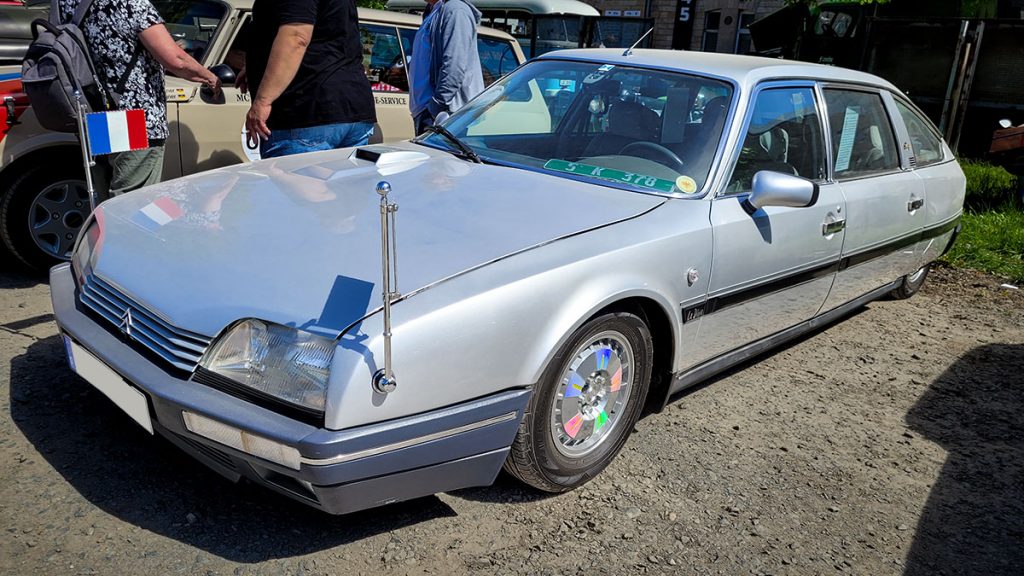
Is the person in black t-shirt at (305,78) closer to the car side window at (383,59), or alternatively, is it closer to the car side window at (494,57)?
the car side window at (383,59)

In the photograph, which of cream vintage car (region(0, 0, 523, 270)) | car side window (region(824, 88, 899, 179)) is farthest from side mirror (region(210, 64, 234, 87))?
car side window (region(824, 88, 899, 179))

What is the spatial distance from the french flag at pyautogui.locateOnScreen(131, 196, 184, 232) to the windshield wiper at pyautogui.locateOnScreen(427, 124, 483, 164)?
48.4 inches

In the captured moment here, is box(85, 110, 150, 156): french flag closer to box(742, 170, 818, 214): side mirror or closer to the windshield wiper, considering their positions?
the windshield wiper

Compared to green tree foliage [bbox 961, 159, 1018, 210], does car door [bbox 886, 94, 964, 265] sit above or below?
above

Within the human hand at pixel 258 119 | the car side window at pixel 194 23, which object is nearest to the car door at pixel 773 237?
the human hand at pixel 258 119

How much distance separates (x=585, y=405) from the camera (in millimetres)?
2805

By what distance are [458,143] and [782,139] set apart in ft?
4.79

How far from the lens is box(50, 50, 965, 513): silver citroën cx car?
87.0 inches

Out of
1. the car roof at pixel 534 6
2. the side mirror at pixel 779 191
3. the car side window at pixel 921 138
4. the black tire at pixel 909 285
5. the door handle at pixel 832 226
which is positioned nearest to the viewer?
the side mirror at pixel 779 191

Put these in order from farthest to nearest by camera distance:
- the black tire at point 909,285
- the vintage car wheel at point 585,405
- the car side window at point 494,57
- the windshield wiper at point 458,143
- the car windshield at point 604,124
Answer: the car side window at point 494,57 < the black tire at point 909,285 < the windshield wiper at point 458,143 < the car windshield at point 604,124 < the vintage car wheel at point 585,405

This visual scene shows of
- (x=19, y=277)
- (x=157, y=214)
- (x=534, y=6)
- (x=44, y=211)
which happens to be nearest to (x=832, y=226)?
(x=157, y=214)

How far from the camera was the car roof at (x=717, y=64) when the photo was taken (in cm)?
357

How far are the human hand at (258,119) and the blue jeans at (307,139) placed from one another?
0.12 metres

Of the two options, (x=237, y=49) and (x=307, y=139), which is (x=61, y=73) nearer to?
(x=307, y=139)
